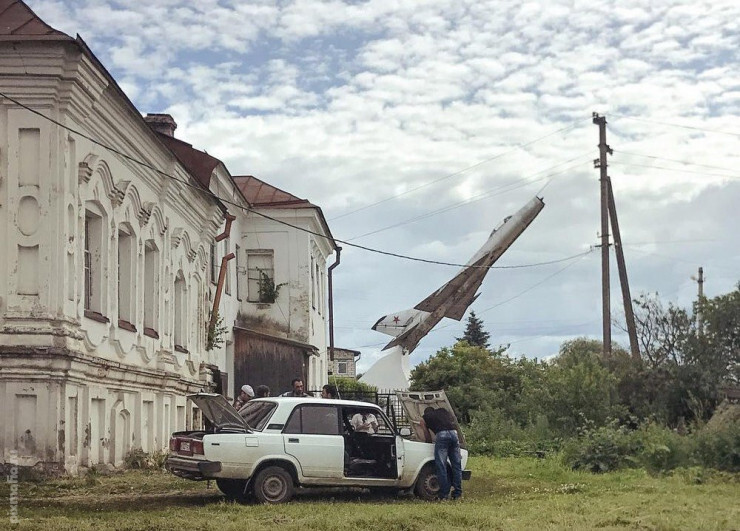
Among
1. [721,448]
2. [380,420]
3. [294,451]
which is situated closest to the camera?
[294,451]

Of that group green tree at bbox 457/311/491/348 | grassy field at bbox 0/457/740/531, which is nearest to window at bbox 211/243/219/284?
grassy field at bbox 0/457/740/531

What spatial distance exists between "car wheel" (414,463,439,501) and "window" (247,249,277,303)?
2350 centimetres

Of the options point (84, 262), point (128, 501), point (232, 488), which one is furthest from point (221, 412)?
point (84, 262)

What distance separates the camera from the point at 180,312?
87.4 ft

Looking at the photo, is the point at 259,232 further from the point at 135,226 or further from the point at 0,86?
the point at 0,86

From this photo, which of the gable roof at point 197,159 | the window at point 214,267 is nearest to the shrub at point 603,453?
the gable roof at point 197,159

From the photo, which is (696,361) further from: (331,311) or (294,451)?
(294,451)

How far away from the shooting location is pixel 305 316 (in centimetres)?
3947

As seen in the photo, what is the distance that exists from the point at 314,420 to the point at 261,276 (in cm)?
2475

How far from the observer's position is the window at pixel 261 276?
39.0 metres

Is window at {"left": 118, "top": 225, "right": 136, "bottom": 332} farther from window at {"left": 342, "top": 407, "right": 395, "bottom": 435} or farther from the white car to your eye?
window at {"left": 342, "top": 407, "right": 395, "bottom": 435}

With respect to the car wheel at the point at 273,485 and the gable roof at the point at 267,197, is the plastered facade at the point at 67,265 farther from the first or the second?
the gable roof at the point at 267,197

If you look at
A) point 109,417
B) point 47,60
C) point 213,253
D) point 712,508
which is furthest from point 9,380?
point 213,253

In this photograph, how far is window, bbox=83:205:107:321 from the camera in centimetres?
1903
